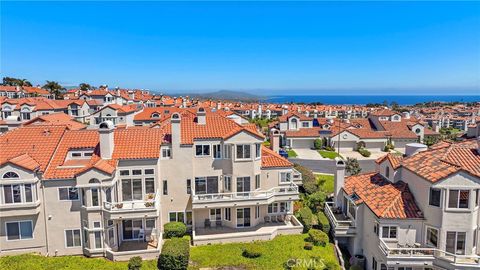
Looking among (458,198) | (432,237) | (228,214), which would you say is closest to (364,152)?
(432,237)

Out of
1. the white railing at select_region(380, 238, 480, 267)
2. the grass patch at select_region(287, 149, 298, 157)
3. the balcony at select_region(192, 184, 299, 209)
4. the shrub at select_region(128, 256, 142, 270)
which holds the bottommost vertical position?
the shrub at select_region(128, 256, 142, 270)

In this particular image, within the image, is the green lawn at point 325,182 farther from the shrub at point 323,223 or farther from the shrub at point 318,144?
the shrub at point 318,144

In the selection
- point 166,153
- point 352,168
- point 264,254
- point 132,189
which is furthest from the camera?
point 352,168

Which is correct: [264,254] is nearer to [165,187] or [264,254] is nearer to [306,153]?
[165,187]

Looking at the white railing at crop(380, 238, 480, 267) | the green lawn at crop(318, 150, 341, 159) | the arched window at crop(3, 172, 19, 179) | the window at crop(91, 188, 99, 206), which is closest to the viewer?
the white railing at crop(380, 238, 480, 267)

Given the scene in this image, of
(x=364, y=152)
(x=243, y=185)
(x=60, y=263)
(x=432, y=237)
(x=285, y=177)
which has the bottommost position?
(x=60, y=263)

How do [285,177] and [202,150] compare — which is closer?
[202,150]

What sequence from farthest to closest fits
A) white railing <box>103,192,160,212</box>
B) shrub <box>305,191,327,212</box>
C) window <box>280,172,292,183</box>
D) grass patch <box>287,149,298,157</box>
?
grass patch <box>287,149,298,157</box> → shrub <box>305,191,327,212</box> → window <box>280,172,292,183</box> → white railing <box>103,192,160,212</box>

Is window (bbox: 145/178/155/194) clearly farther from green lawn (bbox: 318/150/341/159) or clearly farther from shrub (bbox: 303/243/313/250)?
green lawn (bbox: 318/150/341/159)

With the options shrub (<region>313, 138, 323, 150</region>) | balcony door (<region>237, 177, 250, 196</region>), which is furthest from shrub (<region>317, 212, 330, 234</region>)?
shrub (<region>313, 138, 323, 150</region>)
